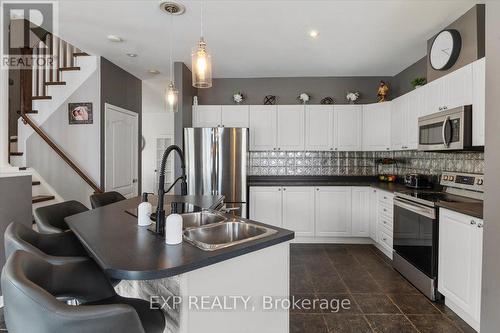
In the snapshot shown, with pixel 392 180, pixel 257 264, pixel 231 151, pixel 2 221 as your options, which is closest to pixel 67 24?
pixel 2 221

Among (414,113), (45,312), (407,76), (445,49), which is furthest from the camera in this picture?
(407,76)

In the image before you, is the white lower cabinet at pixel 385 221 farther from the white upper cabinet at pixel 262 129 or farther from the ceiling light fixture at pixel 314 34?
the ceiling light fixture at pixel 314 34

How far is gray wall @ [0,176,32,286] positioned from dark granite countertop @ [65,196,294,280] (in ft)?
4.14

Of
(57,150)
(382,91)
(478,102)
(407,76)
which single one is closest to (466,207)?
(478,102)

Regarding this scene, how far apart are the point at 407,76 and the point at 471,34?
1.66 meters

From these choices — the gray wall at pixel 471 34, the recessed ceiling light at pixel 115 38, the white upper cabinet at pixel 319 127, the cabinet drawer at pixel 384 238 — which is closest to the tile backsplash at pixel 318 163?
the white upper cabinet at pixel 319 127

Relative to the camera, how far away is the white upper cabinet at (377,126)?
4258 millimetres

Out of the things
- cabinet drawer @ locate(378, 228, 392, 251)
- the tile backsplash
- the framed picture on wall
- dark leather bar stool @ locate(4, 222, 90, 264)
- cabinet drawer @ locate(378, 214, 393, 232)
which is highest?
the framed picture on wall

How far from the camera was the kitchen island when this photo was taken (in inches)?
42.1

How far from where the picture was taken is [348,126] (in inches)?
176

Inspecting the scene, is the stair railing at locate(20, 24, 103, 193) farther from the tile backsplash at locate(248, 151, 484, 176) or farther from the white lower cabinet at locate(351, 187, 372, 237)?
the white lower cabinet at locate(351, 187, 372, 237)

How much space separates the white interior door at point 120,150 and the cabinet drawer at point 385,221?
3983 millimetres

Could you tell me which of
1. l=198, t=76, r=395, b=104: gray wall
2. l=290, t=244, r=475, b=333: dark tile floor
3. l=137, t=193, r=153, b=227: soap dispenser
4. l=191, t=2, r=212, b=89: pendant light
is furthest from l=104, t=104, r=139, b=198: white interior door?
l=290, t=244, r=475, b=333: dark tile floor

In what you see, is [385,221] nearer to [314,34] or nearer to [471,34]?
[471,34]
